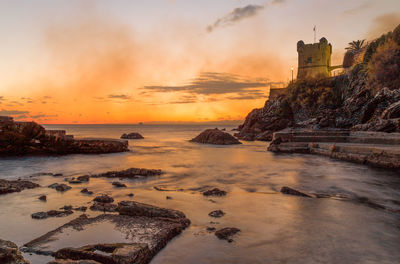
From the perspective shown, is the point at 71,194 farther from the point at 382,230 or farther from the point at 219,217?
the point at 382,230

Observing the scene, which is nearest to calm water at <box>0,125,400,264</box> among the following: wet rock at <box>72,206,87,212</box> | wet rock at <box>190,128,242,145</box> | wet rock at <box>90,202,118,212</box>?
wet rock at <box>72,206,87,212</box>

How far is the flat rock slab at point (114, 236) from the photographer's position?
318 cm

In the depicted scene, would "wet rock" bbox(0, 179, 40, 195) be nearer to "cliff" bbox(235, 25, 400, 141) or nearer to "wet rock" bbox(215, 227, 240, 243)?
"wet rock" bbox(215, 227, 240, 243)

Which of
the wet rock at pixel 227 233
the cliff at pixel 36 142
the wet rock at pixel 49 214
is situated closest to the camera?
the wet rock at pixel 227 233

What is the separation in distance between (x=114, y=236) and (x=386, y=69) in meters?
27.0

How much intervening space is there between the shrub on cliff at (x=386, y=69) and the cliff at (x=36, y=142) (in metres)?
23.7

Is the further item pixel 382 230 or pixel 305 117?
pixel 305 117

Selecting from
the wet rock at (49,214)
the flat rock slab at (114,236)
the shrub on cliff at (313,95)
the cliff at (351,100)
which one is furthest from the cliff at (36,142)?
the shrub on cliff at (313,95)

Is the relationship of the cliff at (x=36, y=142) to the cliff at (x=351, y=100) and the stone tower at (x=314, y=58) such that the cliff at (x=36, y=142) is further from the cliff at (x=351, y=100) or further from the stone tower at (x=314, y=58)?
the stone tower at (x=314, y=58)

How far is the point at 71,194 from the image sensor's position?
6824mm

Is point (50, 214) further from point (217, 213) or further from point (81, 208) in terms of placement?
point (217, 213)

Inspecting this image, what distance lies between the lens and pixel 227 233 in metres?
4.18

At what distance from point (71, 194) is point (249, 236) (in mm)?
4945

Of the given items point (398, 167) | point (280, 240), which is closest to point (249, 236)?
point (280, 240)
